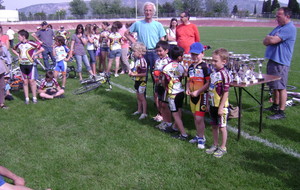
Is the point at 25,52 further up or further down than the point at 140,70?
further up

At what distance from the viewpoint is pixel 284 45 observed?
5.51 m

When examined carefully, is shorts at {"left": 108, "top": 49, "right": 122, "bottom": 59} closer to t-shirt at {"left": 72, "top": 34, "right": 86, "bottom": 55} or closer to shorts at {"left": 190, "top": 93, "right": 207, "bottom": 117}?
t-shirt at {"left": 72, "top": 34, "right": 86, "bottom": 55}

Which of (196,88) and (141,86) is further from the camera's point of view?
(141,86)

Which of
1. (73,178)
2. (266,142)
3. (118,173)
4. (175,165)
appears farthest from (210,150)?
(73,178)

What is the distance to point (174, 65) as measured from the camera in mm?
4723

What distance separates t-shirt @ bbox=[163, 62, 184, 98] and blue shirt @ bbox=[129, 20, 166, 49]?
56.4 inches

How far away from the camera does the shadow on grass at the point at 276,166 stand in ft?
11.8

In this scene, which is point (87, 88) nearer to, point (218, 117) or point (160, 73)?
point (160, 73)

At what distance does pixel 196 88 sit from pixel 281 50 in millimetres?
2290

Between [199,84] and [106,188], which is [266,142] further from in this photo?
[106,188]

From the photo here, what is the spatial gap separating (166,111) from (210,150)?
1221 mm

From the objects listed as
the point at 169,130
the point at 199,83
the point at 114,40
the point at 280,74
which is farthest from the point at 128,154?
the point at 114,40

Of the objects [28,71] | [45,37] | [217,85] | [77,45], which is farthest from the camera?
[45,37]

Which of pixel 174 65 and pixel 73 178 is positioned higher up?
pixel 174 65
